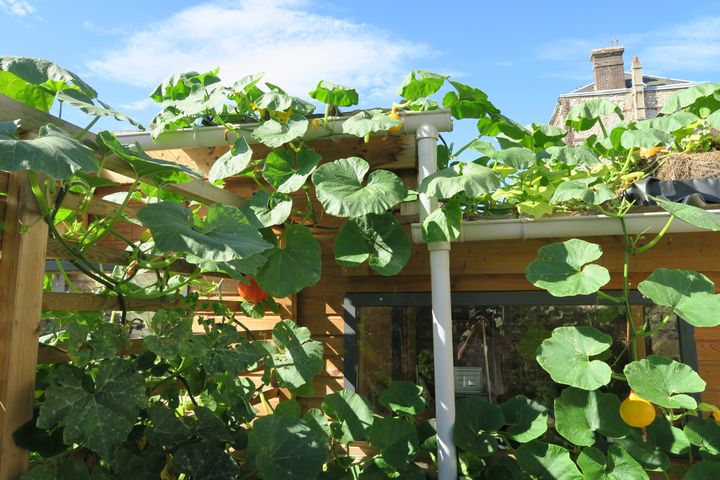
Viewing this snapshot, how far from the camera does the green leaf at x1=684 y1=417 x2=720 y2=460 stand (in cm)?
188

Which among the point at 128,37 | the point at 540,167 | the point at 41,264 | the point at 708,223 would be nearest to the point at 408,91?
the point at 540,167

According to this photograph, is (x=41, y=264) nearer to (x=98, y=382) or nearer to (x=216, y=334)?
(x=98, y=382)

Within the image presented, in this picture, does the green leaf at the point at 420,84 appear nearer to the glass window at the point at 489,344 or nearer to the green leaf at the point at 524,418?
the glass window at the point at 489,344

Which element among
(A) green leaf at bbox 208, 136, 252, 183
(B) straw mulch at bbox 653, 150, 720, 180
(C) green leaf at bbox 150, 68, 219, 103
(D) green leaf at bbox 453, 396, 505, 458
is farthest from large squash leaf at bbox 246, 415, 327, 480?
(B) straw mulch at bbox 653, 150, 720, 180

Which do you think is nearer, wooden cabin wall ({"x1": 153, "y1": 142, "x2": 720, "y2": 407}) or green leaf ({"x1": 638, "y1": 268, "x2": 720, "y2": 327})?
green leaf ({"x1": 638, "y1": 268, "x2": 720, "y2": 327})

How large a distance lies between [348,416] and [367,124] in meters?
1.14

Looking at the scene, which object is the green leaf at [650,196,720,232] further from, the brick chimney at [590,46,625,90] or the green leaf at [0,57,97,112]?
the brick chimney at [590,46,625,90]

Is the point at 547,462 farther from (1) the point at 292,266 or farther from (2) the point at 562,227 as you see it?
(1) the point at 292,266

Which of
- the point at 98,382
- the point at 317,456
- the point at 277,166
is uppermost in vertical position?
the point at 277,166

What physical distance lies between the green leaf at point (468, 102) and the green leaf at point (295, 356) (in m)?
1.34

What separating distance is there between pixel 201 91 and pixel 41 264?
123 cm

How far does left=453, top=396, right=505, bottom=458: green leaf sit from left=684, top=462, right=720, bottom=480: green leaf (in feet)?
2.11

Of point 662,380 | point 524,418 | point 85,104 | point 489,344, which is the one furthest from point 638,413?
point 85,104

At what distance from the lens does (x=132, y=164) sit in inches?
58.9
